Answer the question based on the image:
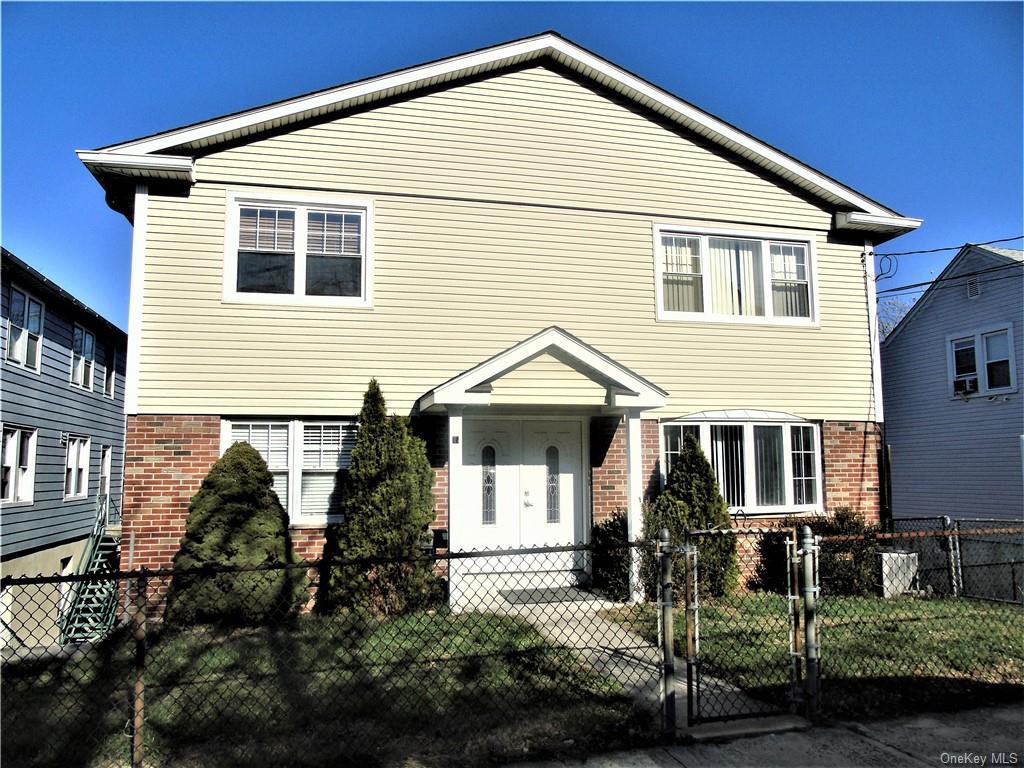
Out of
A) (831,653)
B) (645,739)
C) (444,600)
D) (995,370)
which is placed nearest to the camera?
(645,739)

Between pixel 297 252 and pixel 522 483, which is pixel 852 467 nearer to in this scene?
pixel 522 483

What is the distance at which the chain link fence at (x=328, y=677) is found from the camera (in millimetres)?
4664

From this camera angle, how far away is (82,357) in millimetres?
18641

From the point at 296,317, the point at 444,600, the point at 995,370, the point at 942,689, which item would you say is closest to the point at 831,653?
the point at 942,689

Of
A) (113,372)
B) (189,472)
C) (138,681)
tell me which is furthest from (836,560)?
(113,372)

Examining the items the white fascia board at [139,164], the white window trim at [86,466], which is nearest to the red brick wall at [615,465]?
the white fascia board at [139,164]

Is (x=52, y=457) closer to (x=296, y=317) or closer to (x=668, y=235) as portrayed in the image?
(x=296, y=317)

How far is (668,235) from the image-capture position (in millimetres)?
11180

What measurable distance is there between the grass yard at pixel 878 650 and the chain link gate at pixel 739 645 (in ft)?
0.06

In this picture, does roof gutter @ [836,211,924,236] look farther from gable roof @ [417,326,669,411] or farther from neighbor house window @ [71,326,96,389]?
neighbor house window @ [71,326,96,389]

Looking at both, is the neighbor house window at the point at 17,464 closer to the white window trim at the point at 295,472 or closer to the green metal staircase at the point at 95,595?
the green metal staircase at the point at 95,595

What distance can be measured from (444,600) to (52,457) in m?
12.2

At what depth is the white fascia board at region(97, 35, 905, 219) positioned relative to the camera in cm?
943

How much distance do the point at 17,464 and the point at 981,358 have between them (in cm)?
2235
